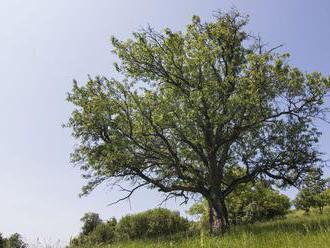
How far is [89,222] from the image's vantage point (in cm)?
5062

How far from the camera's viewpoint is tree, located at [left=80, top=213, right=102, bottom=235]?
49.5m

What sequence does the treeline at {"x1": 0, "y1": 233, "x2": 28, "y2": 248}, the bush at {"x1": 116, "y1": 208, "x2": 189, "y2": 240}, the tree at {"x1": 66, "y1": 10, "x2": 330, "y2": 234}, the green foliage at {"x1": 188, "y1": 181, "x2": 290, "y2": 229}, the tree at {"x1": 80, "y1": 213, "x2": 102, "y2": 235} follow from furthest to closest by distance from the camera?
the tree at {"x1": 80, "y1": 213, "x2": 102, "y2": 235}
the green foliage at {"x1": 188, "y1": 181, "x2": 290, "y2": 229}
the bush at {"x1": 116, "y1": 208, "x2": 189, "y2": 240}
the tree at {"x1": 66, "y1": 10, "x2": 330, "y2": 234}
the treeline at {"x1": 0, "y1": 233, "x2": 28, "y2": 248}

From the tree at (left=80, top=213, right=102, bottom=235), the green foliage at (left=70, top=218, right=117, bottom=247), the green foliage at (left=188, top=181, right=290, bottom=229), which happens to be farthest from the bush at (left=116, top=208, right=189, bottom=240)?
the tree at (left=80, top=213, right=102, bottom=235)

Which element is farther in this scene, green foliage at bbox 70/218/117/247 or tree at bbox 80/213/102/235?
tree at bbox 80/213/102/235

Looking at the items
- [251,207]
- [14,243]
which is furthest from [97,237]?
[251,207]

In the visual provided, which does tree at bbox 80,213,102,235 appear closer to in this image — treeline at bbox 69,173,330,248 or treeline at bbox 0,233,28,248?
treeline at bbox 69,173,330,248

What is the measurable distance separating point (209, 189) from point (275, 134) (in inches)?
239

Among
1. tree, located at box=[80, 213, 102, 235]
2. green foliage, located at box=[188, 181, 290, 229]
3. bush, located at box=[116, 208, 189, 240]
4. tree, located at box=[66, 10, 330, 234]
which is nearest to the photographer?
tree, located at box=[66, 10, 330, 234]

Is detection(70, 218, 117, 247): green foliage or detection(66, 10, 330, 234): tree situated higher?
detection(66, 10, 330, 234): tree

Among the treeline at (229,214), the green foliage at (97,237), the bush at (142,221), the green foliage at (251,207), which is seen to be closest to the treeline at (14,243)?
the green foliage at (97,237)

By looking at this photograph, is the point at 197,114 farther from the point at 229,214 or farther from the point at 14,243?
the point at 229,214

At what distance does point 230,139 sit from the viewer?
81.5 ft

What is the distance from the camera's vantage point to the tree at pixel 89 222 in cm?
4947

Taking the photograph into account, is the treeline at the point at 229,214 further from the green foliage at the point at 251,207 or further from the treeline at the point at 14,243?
the treeline at the point at 14,243
